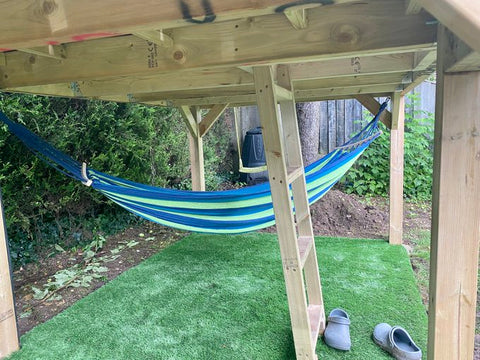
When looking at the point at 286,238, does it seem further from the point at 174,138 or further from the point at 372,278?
the point at 174,138

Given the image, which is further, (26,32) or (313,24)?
(313,24)

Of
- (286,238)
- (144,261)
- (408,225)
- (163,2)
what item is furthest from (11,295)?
(408,225)

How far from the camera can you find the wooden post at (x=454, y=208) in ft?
2.37

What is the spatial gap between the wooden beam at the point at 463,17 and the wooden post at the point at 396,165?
2.59 meters

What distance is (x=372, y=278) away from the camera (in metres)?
2.40

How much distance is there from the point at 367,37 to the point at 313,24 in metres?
0.17

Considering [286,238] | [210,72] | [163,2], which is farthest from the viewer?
[210,72]

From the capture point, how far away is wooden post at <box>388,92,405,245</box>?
2.90m

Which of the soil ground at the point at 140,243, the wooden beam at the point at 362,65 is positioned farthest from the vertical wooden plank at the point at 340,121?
the wooden beam at the point at 362,65

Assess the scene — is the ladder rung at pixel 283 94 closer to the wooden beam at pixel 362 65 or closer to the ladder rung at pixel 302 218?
the wooden beam at pixel 362 65

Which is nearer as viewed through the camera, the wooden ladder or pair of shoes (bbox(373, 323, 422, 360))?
the wooden ladder

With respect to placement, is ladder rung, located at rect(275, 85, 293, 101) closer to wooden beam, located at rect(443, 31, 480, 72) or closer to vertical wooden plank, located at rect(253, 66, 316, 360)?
vertical wooden plank, located at rect(253, 66, 316, 360)

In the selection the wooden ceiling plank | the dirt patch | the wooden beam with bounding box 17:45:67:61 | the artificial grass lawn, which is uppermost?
the wooden beam with bounding box 17:45:67:61

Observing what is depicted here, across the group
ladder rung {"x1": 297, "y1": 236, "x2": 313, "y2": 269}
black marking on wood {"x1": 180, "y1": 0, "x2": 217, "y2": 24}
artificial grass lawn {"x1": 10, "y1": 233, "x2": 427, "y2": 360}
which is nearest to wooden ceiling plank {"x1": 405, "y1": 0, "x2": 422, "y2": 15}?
black marking on wood {"x1": 180, "y1": 0, "x2": 217, "y2": 24}
